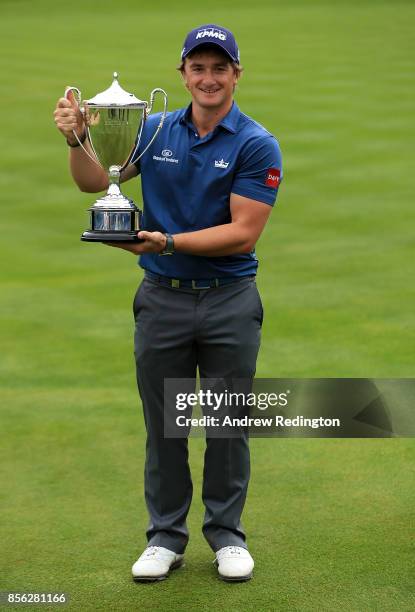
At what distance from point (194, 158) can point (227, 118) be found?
20 centimetres

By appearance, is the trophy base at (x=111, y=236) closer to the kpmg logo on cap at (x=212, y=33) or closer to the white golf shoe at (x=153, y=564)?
the kpmg logo on cap at (x=212, y=33)

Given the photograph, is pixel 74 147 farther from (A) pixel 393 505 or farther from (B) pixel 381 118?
(B) pixel 381 118

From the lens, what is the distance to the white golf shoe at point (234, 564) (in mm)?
4902

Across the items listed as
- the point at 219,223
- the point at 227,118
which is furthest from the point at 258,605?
the point at 227,118

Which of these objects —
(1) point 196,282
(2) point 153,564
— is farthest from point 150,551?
(1) point 196,282

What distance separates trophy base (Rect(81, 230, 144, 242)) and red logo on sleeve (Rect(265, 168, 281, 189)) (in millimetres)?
536

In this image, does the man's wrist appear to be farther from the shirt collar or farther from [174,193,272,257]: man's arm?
[174,193,272,257]: man's arm

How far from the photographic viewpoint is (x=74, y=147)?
194 inches

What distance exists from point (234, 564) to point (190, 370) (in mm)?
771

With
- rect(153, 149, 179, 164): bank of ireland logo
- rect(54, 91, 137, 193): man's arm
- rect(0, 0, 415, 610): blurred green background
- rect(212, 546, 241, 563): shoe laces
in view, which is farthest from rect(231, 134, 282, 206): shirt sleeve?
rect(0, 0, 415, 610): blurred green background

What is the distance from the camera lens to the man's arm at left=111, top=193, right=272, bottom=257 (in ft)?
15.1

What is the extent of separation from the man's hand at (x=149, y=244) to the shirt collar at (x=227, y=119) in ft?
1.60

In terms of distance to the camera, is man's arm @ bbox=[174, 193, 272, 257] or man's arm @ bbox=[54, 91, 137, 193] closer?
man's arm @ bbox=[174, 193, 272, 257]

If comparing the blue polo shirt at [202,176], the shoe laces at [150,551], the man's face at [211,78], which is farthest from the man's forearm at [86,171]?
the shoe laces at [150,551]
